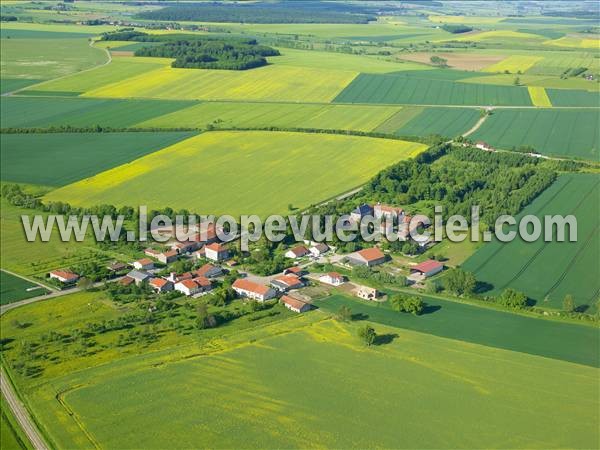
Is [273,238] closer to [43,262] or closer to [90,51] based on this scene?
[43,262]

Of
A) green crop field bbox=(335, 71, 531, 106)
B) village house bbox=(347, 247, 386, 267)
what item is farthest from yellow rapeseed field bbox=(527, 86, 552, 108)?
village house bbox=(347, 247, 386, 267)

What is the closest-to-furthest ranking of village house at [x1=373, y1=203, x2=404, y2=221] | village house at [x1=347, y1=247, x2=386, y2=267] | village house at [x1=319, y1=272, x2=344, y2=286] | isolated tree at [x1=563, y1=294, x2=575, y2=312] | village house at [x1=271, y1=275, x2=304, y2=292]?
isolated tree at [x1=563, y1=294, x2=575, y2=312] < village house at [x1=271, y1=275, x2=304, y2=292] < village house at [x1=319, y1=272, x2=344, y2=286] < village house at [x1=347, y1=247, x2=386, y2=267] < village house at [x1=373, y1=203, x2=404, y2=221]

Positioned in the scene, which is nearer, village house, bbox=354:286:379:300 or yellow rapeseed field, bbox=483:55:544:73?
village house, bbox=354:286:379:300

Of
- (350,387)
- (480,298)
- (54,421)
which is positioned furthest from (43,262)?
(480,298)

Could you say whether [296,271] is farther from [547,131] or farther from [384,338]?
[547,131]

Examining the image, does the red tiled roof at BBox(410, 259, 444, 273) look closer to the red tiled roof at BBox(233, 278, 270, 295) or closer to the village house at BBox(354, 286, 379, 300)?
the village house at BBox(354, 286, 379, 300)

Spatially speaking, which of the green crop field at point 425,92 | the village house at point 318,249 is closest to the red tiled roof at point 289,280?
the village house at point 318,249

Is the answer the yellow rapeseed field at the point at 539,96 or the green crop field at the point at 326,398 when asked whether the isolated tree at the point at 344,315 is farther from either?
the yellow rapeseed field at the point at 539,96
